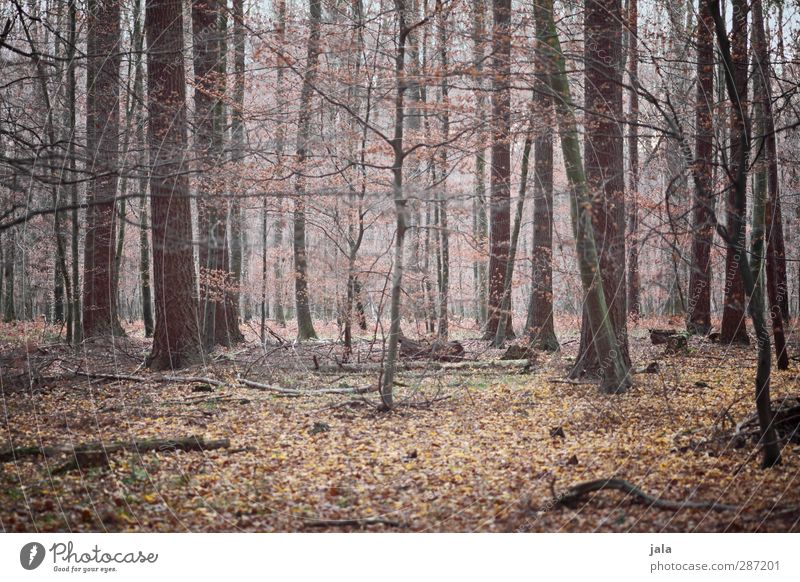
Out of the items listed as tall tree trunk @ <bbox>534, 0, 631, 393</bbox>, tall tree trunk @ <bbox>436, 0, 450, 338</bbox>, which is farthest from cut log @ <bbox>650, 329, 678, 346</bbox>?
tall tree trunk @ <bbox>534, 0, 631, 393</bbox>

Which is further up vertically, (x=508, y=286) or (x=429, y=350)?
(x=508, y=286)

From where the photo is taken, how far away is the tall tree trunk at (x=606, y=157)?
5.50 metres

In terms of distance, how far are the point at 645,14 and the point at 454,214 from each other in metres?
2.89

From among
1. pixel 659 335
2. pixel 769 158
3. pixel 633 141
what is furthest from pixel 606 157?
pixel 659 335

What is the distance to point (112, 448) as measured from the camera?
4.58 m

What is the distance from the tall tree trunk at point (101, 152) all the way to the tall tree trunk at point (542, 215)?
3.43 meters

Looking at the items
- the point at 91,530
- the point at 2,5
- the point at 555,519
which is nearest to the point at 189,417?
the point at 91,530

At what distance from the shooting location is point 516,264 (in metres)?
10.1

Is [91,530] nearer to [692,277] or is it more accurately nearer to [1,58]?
[1,58]

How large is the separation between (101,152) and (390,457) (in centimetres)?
329

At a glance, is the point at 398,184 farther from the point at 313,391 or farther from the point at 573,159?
the point at 313,391

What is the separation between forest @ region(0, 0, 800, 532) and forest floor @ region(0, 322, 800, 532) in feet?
0.09

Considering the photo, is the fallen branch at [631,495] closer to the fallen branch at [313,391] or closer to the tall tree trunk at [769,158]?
the tall tree trunk at [769,158]

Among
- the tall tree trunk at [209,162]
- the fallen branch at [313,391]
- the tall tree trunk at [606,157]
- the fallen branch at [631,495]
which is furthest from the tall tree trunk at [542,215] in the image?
the fallen branch at [631,495]
